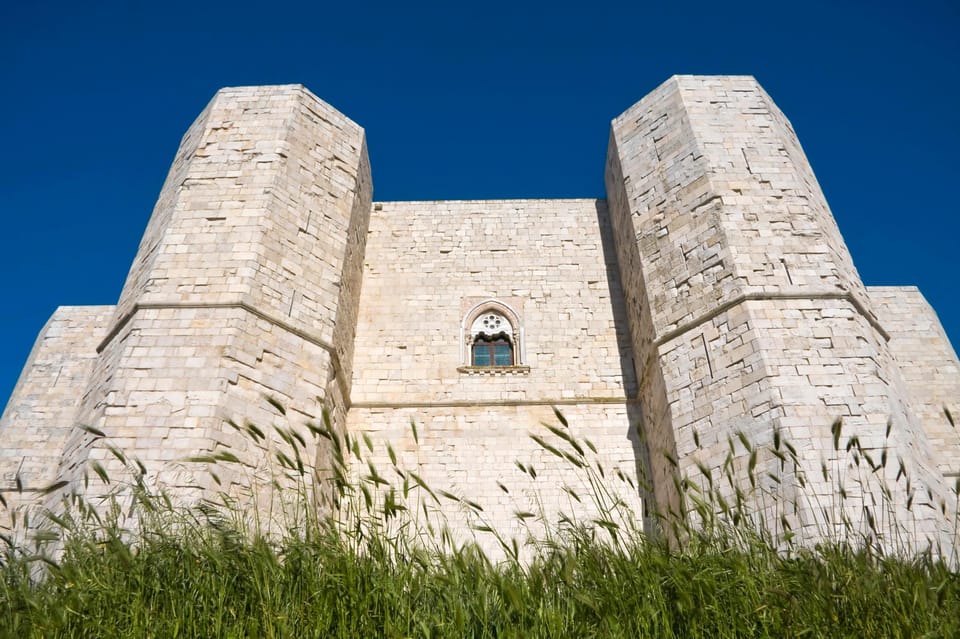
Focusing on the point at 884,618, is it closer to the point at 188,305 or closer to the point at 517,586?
the point at 517,586

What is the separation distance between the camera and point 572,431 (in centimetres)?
869

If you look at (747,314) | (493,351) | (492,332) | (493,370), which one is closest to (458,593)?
(747,314)

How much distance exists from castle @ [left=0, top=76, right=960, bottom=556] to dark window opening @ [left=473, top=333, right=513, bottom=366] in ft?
0.12

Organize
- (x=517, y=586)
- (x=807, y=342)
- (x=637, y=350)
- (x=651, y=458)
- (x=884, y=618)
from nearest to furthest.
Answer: (x=884, y=618) < (x=517, y=586) < (x=807, y=342) < (x=651, y=458) < (x=637, y=350)

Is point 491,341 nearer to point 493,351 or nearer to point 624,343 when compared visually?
point 493,351

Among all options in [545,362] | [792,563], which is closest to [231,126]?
[545,362]

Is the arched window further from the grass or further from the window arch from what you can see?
the grass

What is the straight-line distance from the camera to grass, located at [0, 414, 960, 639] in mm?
2742

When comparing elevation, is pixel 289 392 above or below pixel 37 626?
above

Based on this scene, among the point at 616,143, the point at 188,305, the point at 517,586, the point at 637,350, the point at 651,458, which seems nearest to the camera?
the point at 517,586

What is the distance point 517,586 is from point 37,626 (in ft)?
6.49

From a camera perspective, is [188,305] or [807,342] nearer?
[807,342]

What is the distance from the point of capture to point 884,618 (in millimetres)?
2686

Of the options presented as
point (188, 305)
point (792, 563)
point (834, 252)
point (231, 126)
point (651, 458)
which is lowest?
point (792, 563)
